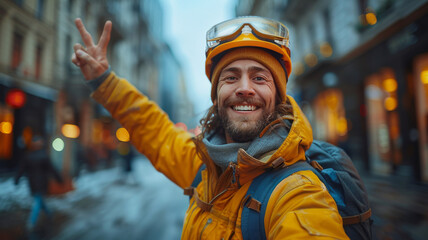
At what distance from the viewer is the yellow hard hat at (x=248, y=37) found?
1558mm

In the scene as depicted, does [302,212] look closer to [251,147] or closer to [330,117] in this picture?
[251,147]

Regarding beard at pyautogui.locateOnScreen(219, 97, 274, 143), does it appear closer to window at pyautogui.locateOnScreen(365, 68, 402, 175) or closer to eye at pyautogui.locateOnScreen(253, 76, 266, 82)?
eye at pyautogui.locateOnScreen(253, 76, 266, 82)

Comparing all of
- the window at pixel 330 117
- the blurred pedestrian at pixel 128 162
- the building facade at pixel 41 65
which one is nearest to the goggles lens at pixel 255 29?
the building facade at pixel 41 65

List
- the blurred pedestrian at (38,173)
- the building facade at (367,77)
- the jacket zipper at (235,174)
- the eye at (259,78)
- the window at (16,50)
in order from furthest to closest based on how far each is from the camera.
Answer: the building facade at (367,77) < the blurred pedestrian at (38,173) < the window at (16,50) < the eye at (259,78) < the jacket zipper at (235,174)

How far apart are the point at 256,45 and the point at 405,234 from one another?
4409 mm

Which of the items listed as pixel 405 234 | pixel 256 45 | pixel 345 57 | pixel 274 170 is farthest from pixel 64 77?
pixel 345 57

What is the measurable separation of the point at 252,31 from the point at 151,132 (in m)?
1.11

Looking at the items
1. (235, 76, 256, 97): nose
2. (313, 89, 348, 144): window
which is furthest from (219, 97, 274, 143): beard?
(313, 89, 348, 144): window

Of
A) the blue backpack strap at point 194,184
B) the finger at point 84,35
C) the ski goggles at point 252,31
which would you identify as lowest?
the blue backpack strap at point 194,184

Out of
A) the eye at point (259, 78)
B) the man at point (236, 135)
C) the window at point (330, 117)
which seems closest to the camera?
the man at point (236, 135)

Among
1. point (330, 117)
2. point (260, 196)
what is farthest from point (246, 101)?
point (330, 117)

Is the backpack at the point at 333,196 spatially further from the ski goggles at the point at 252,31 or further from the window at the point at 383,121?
the window at the point at 383,121

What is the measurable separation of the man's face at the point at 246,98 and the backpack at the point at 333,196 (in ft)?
1.13

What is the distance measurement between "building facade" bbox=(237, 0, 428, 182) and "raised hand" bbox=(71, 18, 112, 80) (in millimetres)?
3014
